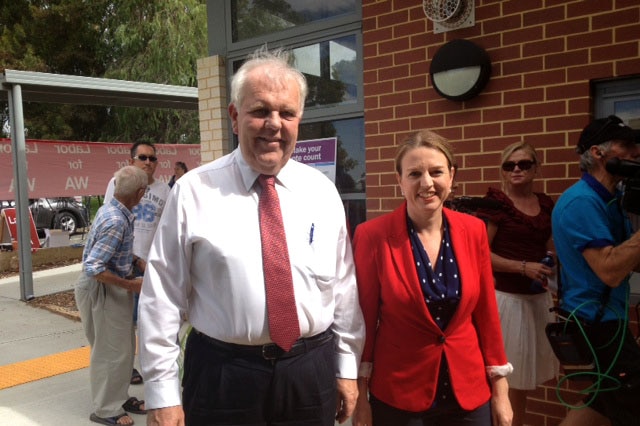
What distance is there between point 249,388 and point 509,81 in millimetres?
2497

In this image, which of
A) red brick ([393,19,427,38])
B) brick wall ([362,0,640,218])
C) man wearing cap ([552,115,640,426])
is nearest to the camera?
man wearing cap ([552,115,640,426])

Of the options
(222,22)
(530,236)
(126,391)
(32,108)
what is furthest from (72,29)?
(530,236)

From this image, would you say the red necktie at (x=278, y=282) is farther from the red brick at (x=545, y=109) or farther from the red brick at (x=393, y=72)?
the red brick at (x=393, y=72)

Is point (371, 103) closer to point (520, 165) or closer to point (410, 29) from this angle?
point (410, 29)

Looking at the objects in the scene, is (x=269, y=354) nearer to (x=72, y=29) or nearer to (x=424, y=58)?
(x=424, y=58)

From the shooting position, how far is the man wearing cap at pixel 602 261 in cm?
243

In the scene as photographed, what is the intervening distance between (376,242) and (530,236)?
1232 millimetres

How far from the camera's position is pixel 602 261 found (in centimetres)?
237

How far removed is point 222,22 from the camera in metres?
→ 5.23

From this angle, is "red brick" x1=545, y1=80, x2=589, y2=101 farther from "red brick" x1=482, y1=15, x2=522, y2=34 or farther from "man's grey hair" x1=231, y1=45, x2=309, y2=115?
"man's grey hair" x1=231, y1=45, x2=309, y2=115

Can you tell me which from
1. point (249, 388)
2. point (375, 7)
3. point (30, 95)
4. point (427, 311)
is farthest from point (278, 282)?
point (30, 95)

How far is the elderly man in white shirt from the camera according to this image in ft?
6.30

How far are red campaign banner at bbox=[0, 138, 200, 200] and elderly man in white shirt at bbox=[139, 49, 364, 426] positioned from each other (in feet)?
29.4

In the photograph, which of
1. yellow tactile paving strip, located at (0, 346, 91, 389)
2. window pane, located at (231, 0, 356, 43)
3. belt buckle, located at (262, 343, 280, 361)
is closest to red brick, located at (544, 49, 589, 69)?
window pane, located at (231, 0, 356, 43)
